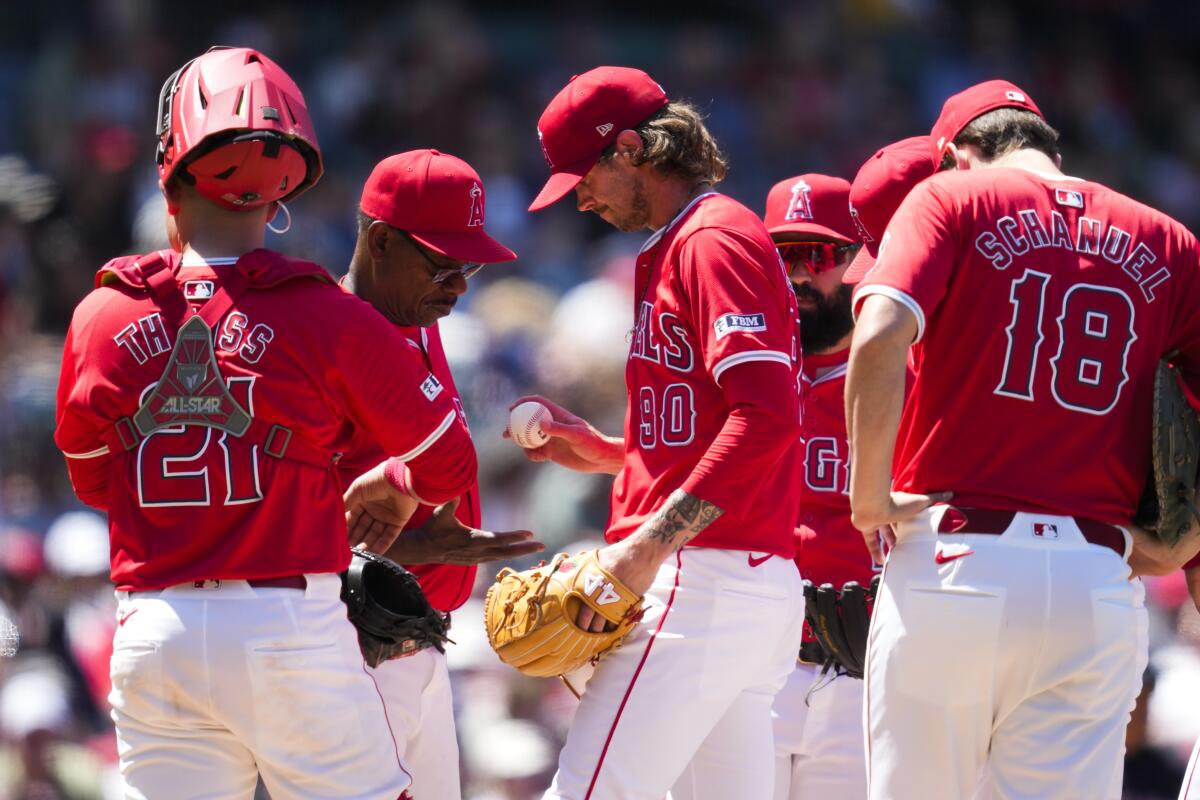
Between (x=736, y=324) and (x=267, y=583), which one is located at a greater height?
(x=736, y=324)

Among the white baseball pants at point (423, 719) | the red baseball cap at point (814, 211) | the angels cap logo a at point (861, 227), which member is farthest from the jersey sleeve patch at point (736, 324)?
the white baseball pants at point (423, 719)

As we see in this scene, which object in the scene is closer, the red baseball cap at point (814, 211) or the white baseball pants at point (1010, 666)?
the white baseball pants at point (1010, 666)

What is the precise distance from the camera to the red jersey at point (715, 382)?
372cm

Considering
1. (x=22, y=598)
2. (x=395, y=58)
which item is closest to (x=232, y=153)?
(x=22, y=598)

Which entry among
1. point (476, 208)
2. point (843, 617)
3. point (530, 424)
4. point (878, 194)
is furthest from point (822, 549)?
point (476, 208)

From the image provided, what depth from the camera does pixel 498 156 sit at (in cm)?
1159

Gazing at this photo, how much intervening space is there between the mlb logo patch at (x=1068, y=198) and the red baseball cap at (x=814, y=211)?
135 centimetres

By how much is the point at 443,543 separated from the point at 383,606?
43 cm

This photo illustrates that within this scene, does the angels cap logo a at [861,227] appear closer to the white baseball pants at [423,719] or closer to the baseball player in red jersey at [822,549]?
the baseball player in red jersey at [822,549]

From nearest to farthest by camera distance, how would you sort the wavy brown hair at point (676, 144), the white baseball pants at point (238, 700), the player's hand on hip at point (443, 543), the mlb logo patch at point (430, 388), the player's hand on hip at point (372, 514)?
the white baseball pants at point (238, 700), the mlb logo patch at point (430, 388), the wavy brown hair at point (676, 144), the player's hand on hip at point (372, 514), the player's hand on hip at point (443, 543)

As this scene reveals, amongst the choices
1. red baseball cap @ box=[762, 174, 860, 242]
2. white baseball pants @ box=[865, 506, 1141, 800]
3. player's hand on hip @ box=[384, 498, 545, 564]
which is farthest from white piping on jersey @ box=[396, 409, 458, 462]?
red baseball cap @ box=[762, 174, 860, 242]

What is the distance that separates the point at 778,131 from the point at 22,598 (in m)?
6.98

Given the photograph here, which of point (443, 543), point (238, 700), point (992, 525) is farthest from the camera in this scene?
point (443, 543)

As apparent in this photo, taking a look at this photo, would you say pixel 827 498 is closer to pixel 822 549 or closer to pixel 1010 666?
pixel 822 549
